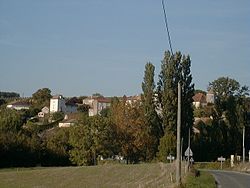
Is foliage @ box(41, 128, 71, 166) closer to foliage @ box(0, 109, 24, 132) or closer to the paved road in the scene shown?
foliage @ box(0, 109, 24, 132)

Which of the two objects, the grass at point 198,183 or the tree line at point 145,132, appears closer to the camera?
the grass at point 198,183

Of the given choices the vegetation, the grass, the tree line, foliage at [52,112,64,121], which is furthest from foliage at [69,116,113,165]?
foliage at [52,112,64,121]

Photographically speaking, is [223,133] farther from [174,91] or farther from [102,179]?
[102,179]

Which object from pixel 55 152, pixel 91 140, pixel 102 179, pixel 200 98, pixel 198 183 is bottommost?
pixel 102 179

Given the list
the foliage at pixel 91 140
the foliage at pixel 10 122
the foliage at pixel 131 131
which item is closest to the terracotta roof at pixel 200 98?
the foliage at pixel 10 122

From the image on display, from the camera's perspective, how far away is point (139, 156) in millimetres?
89062

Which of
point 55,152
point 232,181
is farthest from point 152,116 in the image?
point 232,181

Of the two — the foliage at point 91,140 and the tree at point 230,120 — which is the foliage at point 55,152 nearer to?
the foliage at point 91,140

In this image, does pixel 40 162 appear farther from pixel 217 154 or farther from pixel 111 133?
pixel 217 154

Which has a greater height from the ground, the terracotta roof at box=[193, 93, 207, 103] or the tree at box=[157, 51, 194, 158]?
the terracotta roof at box=[193, 93, 207, 103]

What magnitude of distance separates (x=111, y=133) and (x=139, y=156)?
247 inches

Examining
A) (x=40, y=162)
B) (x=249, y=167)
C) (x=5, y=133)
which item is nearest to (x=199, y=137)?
(x=249, y=167)

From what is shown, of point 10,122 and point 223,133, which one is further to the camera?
point 10,122

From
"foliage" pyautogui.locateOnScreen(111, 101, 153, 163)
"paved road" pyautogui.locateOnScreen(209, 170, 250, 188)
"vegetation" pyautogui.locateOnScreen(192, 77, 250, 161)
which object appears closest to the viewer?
"paved road" pyautogui.locateOnScreen(209, 170, 250, 188)
